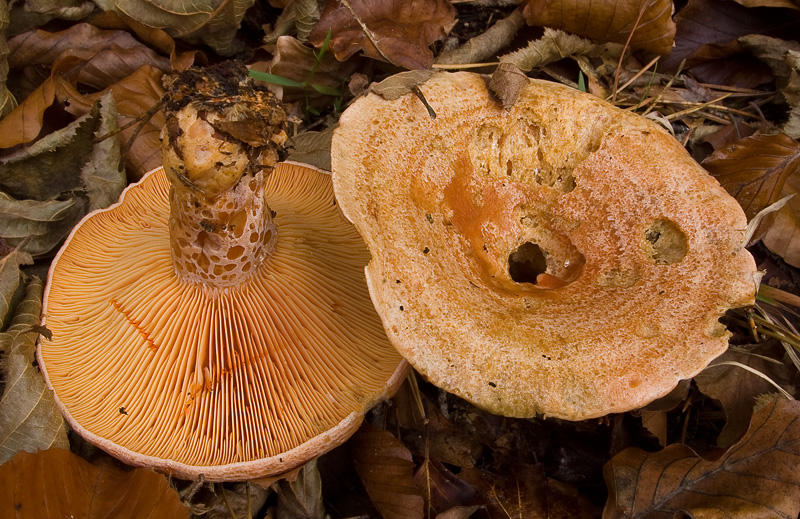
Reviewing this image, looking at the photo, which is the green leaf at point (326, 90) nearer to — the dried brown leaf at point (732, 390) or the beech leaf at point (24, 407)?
the beech leaf at point (24, 407)

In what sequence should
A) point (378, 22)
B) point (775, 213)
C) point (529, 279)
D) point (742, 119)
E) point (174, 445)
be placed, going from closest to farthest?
point (174, 445)
point (529, 279)
point (775, 213)
point (378, 22)
point (742, 119)

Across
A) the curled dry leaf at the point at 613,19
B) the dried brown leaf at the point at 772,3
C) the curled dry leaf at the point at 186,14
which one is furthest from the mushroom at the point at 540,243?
the dried brown leaf at the point at 772,3

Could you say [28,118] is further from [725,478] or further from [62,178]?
[725,478]

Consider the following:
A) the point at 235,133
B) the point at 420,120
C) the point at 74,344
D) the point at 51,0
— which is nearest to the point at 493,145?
the point at 420,120

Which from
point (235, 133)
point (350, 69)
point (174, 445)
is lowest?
point (174, 445)

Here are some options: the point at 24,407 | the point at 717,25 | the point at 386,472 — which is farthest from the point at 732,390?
the point at 24,407

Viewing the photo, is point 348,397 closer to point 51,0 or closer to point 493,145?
point 493,145
